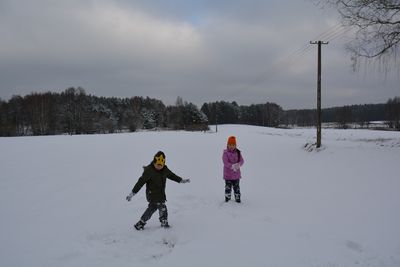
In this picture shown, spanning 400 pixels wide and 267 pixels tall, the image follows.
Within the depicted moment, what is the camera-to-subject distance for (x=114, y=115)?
103m

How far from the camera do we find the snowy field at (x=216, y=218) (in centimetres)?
566

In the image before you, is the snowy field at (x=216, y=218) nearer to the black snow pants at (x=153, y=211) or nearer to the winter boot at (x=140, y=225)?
the winter boot at (x=140, y=225)

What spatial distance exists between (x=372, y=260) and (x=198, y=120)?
8174cm

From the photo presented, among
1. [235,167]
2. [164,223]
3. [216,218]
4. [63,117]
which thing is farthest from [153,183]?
[63,117]

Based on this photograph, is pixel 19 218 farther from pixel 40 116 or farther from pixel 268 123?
pixel 268 123

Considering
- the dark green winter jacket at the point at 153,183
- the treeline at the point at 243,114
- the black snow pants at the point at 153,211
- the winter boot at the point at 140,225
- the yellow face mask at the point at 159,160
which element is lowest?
the winter boot at the point at 140,225

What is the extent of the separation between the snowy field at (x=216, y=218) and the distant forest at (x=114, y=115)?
52503mm

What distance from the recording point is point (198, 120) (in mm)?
87000

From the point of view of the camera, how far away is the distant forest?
6656cm

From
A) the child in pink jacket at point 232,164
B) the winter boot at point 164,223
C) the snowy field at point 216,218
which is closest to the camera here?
the snowy field at point 216,218

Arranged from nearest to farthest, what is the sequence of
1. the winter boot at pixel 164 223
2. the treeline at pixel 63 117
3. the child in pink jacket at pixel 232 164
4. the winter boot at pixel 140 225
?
the winter boot at pixel 140 225 < the winter boot at pixel 164 223 < the child in pink jacket at pixel 232 164 < the treeline at pixel 63 117

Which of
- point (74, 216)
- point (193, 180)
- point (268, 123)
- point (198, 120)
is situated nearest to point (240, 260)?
point (74, 216)

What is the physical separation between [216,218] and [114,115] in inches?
3908

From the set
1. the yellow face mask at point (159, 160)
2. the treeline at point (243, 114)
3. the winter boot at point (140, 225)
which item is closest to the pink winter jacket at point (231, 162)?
the yellow face mask at point (159, 160)
